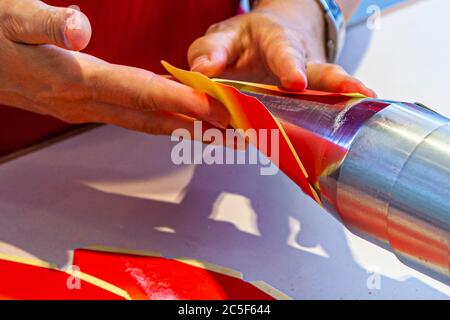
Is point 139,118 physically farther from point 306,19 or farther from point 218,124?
point 306,19

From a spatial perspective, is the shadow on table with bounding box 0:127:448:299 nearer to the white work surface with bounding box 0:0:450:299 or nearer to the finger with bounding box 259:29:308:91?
the white work surface with bounding box 0:0:450:299

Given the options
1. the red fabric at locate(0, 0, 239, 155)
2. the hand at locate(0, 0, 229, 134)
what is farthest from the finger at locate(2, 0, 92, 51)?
the red fabric at locate(0, 0, 239, 155)

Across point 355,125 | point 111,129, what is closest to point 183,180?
point 111,129

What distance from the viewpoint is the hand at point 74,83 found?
0.44m

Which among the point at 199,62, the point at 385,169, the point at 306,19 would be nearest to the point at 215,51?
the point at 199,62

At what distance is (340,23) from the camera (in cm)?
67

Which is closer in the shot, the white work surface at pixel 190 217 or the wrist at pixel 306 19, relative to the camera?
the white work surface at pixel 190 217

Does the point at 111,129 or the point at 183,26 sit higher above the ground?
the point at 183,26

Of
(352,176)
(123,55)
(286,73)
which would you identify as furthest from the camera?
(123,55)

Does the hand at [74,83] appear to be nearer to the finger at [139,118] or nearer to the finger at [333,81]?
the finger at [139,118]

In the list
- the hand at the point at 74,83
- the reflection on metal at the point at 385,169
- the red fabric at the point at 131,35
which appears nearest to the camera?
the reflection on metal at the point at 385,169

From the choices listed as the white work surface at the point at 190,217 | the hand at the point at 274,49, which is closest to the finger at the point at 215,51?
the hand at the point at 274,49
